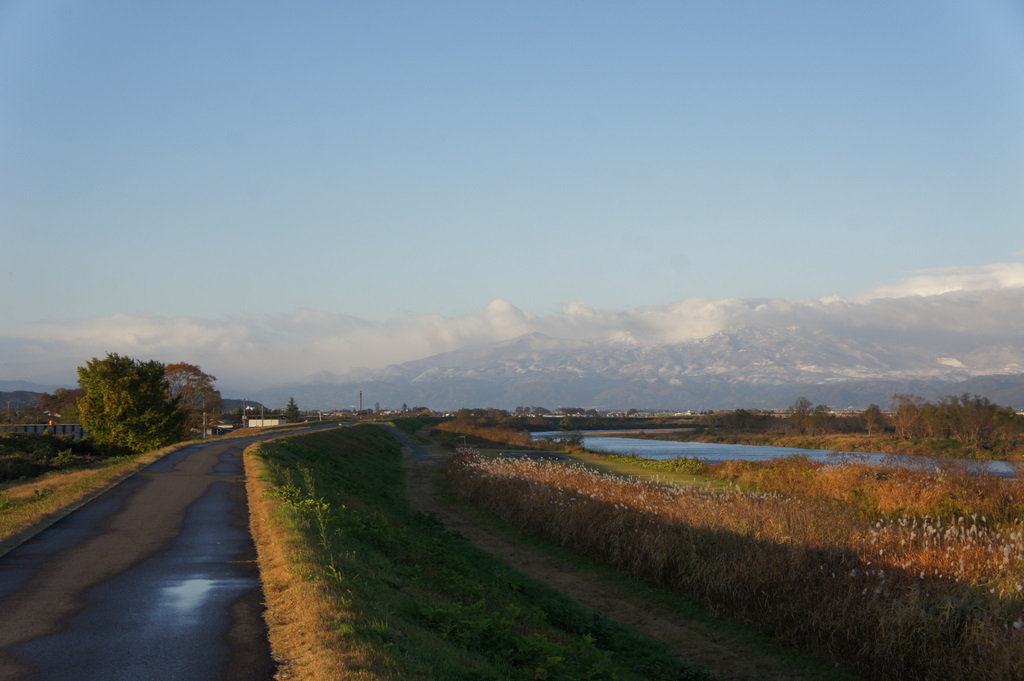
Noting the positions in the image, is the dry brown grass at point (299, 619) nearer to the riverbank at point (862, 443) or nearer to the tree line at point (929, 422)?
the riverbank at point (862, 443)

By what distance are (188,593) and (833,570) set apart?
12.6 meters

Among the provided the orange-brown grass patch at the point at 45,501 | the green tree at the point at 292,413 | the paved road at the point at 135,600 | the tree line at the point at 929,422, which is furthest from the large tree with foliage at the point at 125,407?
the green tree at the point at 292,413

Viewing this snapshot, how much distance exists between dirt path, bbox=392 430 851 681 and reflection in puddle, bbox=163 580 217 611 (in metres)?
9.17

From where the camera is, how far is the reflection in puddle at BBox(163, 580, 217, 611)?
10766 millimetres

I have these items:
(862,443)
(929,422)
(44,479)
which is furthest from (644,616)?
(929,422)

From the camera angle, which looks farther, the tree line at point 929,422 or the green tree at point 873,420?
the green tree at point 873,420

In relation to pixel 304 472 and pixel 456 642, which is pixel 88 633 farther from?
pixel 304 472

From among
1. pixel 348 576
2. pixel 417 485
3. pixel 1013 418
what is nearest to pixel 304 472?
pixel 417 485

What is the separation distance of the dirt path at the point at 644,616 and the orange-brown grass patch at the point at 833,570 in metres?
0.91

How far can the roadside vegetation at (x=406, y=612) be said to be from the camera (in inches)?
337

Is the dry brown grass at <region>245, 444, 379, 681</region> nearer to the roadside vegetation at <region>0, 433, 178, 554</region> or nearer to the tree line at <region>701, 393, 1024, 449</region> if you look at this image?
the roadside vegetation at <region>0, 433, 178, 554</region>

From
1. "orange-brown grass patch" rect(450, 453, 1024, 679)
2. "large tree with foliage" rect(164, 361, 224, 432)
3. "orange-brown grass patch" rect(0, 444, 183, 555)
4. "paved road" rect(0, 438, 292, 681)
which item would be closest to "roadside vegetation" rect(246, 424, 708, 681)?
"paved road" rect(0, 438, 292, 681)

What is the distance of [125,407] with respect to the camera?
194 feet

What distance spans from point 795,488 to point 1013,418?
77.1 meters
